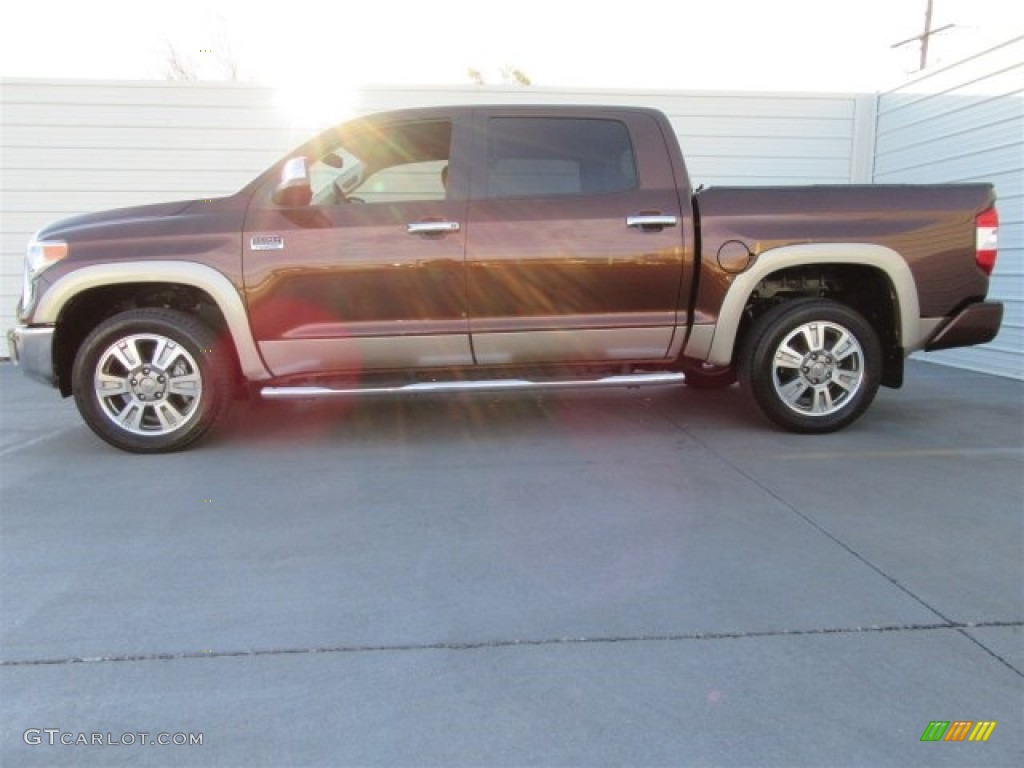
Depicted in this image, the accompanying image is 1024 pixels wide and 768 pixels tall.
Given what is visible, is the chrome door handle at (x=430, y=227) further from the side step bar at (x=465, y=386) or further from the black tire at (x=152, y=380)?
the black tire at (x=152, y=380)

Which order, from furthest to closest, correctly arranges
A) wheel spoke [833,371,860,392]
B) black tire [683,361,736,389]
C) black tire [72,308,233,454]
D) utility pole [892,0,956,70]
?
1. utility pole [892,0,956,70]
2. black tire [683,361,736,389]
3. wheel spoke [833,371,860,392]
4. black tire [72,308,233,454]

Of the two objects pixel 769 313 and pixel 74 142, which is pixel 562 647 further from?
pixel 74 142

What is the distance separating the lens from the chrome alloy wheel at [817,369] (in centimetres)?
474

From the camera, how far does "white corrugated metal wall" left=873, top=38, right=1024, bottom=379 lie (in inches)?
272

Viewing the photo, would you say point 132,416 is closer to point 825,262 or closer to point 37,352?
point 37,352

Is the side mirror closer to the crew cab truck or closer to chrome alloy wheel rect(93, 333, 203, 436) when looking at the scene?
the crew cab truck

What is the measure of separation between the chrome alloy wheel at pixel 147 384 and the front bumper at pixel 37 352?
27 cm

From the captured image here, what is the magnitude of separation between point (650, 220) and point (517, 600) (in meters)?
2.61

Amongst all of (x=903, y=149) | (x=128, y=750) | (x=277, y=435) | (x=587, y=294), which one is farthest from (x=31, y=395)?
(x=903, y=149)

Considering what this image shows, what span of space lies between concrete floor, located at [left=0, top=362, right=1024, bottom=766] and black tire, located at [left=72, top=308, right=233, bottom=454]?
0.58ft

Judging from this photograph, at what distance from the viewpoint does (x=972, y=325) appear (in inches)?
184

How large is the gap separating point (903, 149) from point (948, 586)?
713 cm

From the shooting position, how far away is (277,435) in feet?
16.6

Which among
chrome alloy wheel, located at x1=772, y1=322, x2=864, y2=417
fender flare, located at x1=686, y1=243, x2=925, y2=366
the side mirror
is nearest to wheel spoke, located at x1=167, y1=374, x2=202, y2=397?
the side mirror
